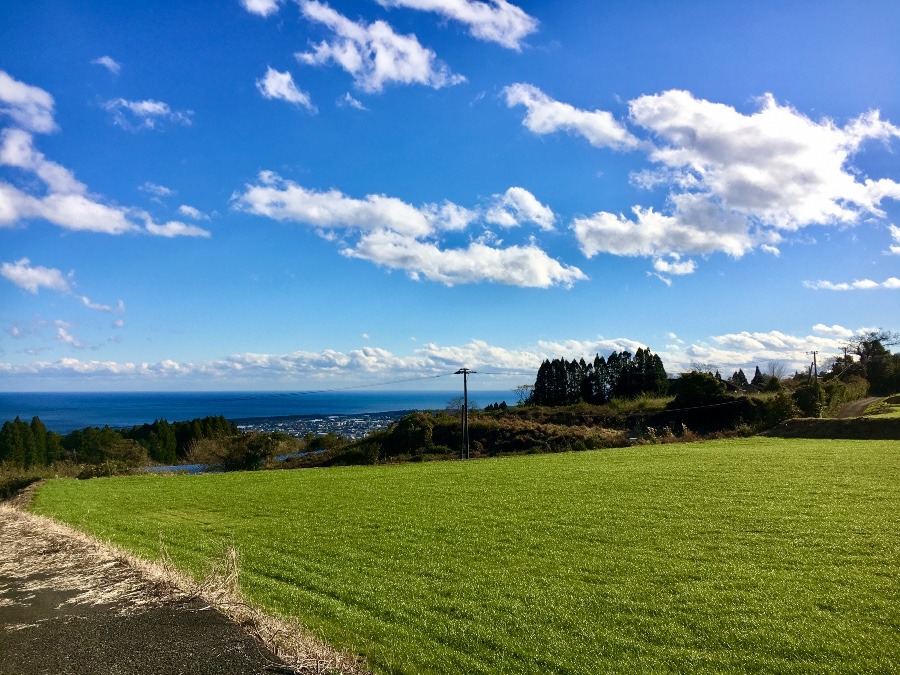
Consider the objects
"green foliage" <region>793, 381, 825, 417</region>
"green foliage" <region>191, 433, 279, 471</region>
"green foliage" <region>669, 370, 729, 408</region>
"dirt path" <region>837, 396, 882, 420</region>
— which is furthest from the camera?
"green foliage" <region>669, 370, 729, 408</region>

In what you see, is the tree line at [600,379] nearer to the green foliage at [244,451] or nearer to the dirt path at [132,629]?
the green foliage at [244,451]

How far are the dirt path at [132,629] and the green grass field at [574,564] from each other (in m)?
0.60

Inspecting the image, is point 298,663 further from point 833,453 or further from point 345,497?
point 833,453

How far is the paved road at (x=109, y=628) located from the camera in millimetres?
3809

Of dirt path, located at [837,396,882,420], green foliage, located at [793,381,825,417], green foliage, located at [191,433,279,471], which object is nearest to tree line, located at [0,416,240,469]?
green foliage, located at [191,433,279,471]

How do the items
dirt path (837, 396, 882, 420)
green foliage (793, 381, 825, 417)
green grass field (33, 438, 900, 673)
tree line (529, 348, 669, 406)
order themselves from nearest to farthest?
1. green grass field (33, 438, 900, 673)
2. green foliage (793, 381, 825, 417)
3. dirt path (837, 396, 882, 420)
4. tree line (529, 348, 669, 406)

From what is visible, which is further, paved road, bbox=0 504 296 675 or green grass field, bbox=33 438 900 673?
green grass field, bbox=33 438 900 673

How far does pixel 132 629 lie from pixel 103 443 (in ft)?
136

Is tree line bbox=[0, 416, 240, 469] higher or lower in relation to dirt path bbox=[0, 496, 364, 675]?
lower

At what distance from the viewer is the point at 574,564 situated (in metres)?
6.75

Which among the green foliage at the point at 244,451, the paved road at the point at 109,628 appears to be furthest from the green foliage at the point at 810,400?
the paved road at the point at 109,628

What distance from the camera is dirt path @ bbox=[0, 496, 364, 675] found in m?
3.82

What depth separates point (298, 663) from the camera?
3832mm

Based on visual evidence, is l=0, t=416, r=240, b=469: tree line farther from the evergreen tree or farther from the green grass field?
the green grass field
